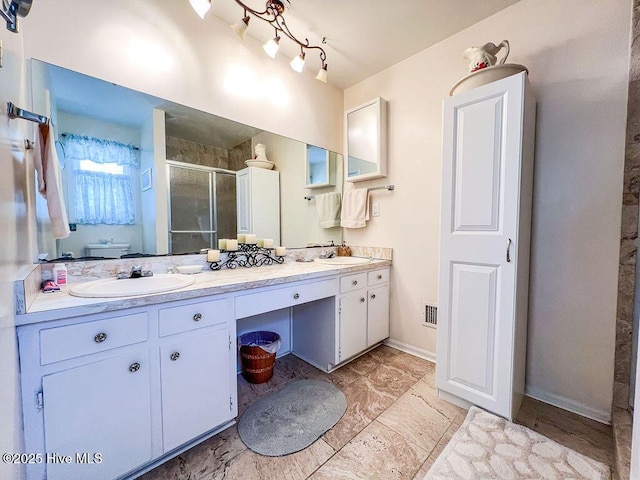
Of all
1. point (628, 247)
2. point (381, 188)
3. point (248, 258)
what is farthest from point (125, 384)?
point (628, 247)

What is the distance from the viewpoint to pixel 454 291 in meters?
1.52

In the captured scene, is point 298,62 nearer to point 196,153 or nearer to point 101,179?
point 196,153

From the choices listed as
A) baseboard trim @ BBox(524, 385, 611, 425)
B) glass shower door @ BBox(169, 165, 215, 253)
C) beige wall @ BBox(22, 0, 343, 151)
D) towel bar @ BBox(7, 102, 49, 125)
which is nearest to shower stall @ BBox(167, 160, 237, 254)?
glass shower door @ BBox(169, 165, 215, 253)

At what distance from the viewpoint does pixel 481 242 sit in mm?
1404

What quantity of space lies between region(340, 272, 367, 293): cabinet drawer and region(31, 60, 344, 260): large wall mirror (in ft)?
2.85

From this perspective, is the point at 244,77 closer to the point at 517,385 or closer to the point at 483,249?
the point at 483,249

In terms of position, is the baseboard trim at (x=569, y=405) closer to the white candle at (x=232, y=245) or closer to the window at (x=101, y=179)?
the white candle at (x=232, y=245)

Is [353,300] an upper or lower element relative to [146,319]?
lower

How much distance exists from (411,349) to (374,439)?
3.38 ft

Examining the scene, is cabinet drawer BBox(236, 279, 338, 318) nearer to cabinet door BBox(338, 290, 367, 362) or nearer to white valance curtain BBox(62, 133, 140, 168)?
cabinet door BBox(338, 290, 367, 362)

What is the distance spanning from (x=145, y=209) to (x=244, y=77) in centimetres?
118

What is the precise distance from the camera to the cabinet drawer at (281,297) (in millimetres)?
1352

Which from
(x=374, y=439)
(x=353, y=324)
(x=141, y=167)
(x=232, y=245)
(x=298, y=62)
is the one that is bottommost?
(x=374, y=439)

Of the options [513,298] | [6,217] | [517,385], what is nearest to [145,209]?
[6,217]
